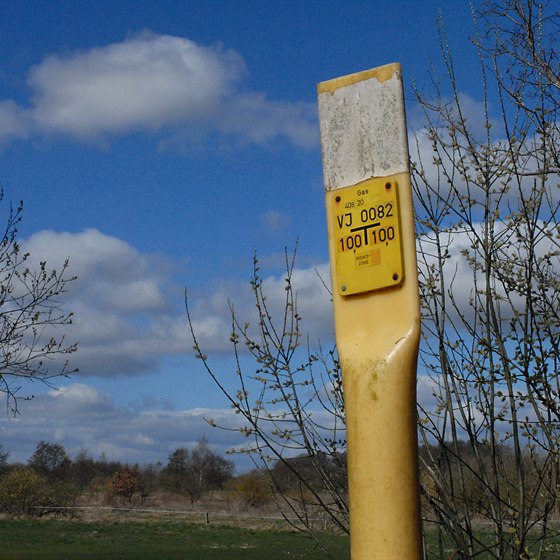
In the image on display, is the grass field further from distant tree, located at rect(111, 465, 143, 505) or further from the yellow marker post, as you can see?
the yellow marker post

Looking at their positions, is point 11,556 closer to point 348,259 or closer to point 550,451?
point 550,451

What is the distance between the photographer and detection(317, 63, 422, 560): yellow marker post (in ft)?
5.25

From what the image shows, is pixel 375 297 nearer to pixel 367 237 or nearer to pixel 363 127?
pixel 367 237

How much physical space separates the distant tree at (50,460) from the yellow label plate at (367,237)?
57660mm

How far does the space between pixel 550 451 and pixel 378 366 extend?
85.0 inches

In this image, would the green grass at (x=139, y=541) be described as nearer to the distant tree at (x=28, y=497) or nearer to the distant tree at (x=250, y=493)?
the distant tree at (x=28, y=497)

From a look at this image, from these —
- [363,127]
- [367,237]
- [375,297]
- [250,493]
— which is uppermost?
[363,127]

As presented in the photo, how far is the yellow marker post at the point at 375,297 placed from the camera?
1600mm

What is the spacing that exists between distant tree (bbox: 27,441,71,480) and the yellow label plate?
57.7 metres

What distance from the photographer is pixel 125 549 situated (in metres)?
27.0

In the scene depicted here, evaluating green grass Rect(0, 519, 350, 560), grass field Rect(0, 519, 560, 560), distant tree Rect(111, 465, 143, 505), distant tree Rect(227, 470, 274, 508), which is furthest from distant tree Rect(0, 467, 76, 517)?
distant tree Rect(111, 465, 143, 505)

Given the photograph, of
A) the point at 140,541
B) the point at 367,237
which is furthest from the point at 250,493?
the point at 367,237

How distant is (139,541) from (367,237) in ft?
97.7

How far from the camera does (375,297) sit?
1730 millimetres
